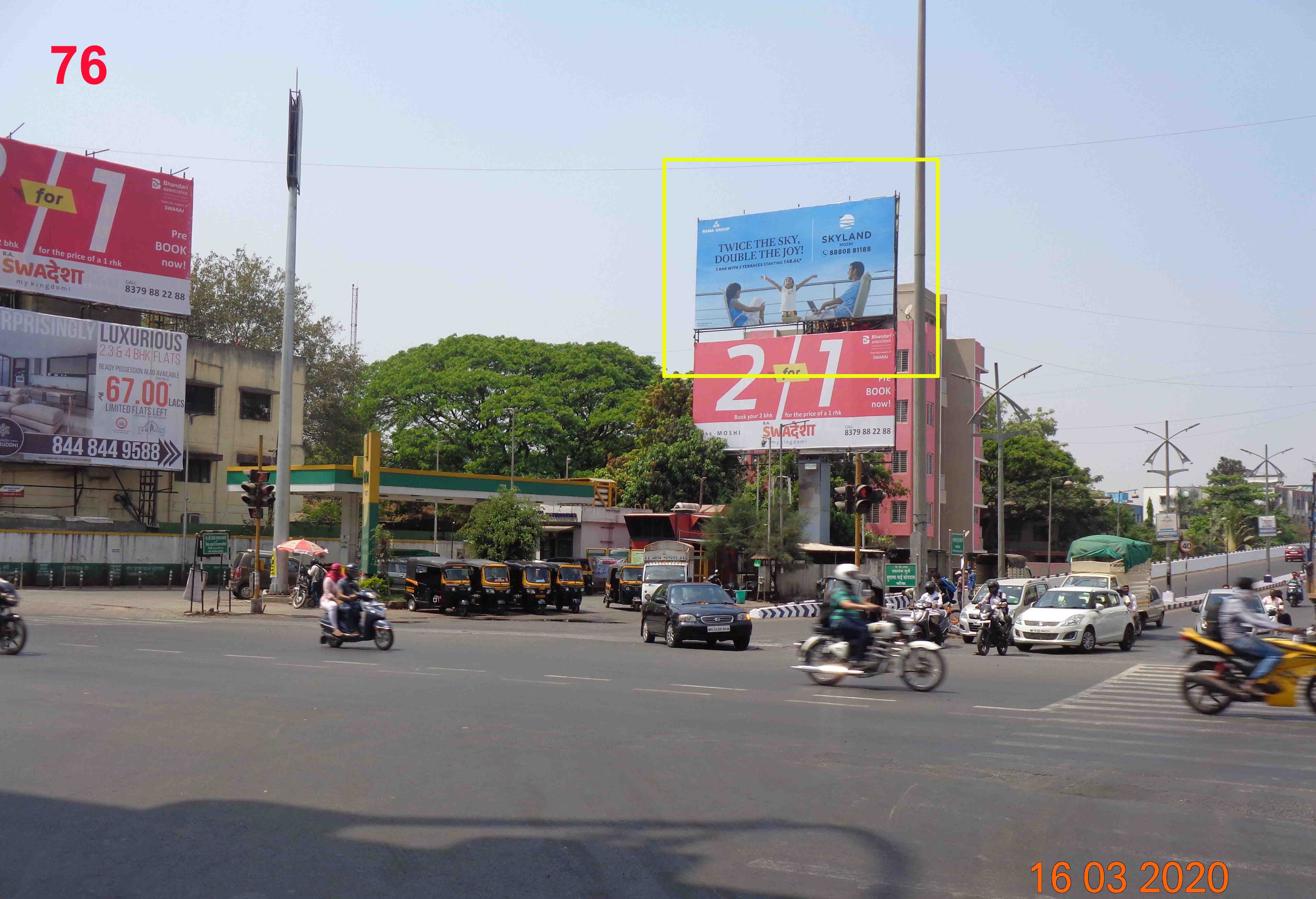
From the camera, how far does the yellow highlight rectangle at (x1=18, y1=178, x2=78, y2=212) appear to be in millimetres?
46344

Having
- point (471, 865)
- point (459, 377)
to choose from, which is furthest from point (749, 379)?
point (471, 865)

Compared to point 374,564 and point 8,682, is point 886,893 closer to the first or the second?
point 8,682

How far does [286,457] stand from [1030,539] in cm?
6593

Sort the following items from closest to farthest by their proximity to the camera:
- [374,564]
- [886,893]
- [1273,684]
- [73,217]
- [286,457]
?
[886,893]
[1273,684]
[286,457]
[374,564]
[73,217]

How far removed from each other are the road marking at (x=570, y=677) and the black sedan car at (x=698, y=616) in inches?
297

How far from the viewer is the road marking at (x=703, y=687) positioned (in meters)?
15.4

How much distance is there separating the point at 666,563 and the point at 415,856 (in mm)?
37158

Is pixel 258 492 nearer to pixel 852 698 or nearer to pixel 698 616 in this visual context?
pixel 698 616

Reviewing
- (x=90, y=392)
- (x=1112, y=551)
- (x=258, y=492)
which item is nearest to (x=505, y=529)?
(x=258, y=492)

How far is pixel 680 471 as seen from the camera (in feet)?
201

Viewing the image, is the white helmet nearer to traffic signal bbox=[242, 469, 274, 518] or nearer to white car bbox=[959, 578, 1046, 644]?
white car bbox=[959, 578, 1046, 644]

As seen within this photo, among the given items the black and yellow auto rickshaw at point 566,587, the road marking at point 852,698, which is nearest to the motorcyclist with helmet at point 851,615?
the road marking at point 852,698

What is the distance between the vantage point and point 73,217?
4778cm
